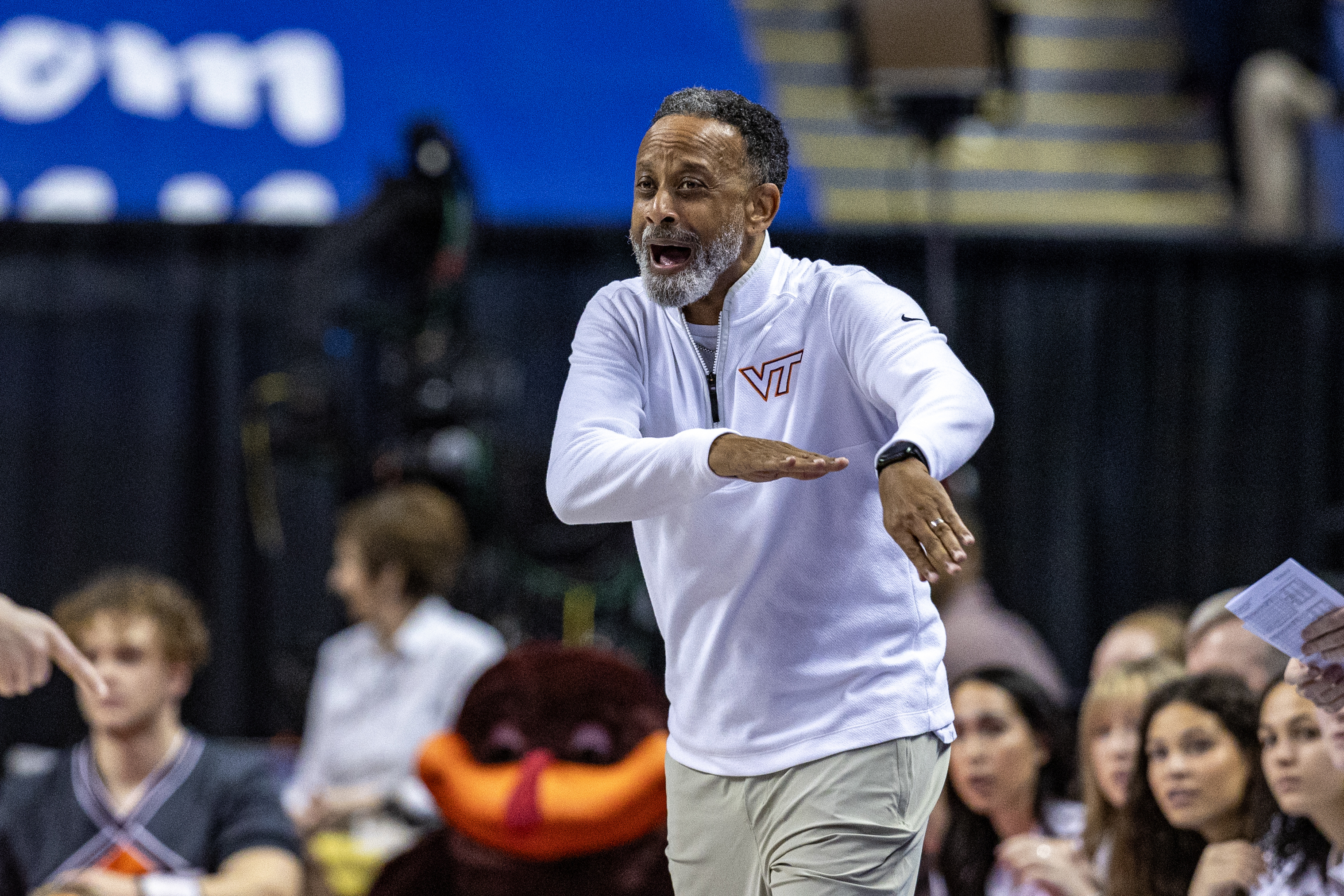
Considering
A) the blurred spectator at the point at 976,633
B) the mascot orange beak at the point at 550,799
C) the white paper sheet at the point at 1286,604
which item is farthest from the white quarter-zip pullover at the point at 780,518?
the blurred spectator at the point at 976,633

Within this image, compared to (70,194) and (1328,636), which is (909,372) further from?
(70,194)

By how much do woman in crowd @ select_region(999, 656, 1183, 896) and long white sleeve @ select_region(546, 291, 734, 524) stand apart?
1.38 m

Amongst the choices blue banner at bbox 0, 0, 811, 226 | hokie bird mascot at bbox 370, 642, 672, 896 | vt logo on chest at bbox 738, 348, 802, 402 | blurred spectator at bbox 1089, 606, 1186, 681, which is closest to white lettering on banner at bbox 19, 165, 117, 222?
blue banner at bbox 0, 0, 811, 226

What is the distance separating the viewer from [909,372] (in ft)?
6.67

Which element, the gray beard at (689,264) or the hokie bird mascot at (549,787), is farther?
the hokie bird mascot at (549,787)

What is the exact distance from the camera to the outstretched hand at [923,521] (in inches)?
72.8

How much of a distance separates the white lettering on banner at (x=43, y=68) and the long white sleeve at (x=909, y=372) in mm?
5074

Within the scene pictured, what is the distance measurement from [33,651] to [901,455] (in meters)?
1.51

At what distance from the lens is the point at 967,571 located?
4.28 metres

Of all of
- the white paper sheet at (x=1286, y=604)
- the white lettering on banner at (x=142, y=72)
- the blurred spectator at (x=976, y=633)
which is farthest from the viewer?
the white lettering on banner at (x=142, y=72)

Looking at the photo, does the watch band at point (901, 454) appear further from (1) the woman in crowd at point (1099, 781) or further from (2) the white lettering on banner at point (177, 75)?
(2) the white lettering on banner at point (177, 75)

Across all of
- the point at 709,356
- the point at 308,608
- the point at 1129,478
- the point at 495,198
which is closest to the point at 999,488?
the point at 1129,478

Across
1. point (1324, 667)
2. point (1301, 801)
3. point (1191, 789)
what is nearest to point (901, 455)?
point (1324, 667)

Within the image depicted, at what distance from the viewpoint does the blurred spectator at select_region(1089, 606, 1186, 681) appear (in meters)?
3.79
